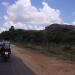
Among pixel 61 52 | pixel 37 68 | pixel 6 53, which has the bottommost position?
pixel 37 68

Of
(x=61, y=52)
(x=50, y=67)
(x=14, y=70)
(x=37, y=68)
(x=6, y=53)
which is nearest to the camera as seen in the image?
(x=14, y=70)

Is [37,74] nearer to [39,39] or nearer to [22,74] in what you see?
[22,74]

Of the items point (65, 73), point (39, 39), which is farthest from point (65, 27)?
point (65, 73)

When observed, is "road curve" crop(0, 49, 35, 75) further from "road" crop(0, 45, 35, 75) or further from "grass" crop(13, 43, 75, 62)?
"grass" crop(13, 43, 75, 62)

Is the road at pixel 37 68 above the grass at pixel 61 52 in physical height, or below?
below

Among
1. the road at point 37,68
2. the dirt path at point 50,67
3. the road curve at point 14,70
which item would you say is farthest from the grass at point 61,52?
the road curve at point 14,70

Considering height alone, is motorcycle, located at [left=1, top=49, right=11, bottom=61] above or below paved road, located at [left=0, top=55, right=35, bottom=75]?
above

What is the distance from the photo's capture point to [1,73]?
14930mm

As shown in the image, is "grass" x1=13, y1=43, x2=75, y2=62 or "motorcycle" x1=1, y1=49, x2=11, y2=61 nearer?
"motorcycle" x1=1, y1=49, x2=11, y2=61

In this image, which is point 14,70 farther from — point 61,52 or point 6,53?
point 61,52

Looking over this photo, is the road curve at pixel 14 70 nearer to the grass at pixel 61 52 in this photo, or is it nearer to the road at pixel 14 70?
the road at pixel 14 70

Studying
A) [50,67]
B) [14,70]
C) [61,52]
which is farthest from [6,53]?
[61,52]

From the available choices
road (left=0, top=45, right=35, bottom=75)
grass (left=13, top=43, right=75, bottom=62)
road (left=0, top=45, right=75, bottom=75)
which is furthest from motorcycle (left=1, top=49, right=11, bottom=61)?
grass (left=13, top=43, right=75, bottom=62)

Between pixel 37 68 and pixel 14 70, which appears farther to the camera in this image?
pixel 37 68
